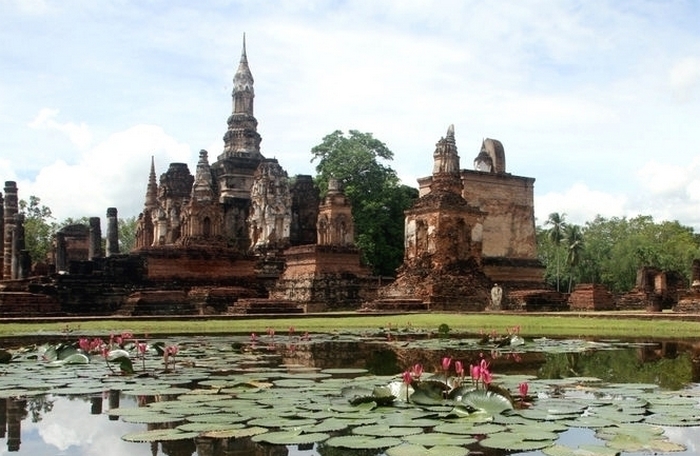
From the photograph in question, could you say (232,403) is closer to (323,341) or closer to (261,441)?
(261,441)

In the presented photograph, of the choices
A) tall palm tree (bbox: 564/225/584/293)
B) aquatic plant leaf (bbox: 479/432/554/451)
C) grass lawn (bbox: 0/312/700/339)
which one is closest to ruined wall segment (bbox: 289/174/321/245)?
grass lawn (bbox: 0/312/700/339)

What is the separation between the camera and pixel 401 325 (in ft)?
68.6

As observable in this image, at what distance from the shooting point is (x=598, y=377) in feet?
30.0

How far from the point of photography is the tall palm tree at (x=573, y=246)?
6677cm

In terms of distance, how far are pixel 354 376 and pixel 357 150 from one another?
1736 inches

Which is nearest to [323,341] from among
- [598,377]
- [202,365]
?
[202,365]

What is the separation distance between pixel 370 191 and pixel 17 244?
2198 cm

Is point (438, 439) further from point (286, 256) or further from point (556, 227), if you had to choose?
point (556, 227)

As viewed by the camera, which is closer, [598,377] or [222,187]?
[598,377]

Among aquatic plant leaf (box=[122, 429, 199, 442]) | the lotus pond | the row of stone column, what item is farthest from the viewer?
the row of stone column

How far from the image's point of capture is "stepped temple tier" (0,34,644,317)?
28188 mm

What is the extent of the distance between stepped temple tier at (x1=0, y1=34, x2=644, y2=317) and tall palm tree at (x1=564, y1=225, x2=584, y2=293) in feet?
81.7

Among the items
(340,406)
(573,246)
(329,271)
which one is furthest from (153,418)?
(573,246)

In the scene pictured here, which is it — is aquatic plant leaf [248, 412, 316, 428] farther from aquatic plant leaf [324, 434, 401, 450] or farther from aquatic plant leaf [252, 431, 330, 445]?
aquatic plant leaf [324, 434, 401, 450]
